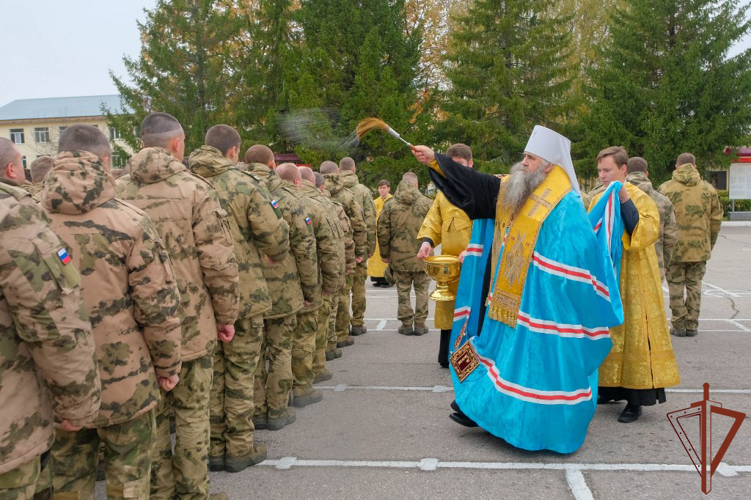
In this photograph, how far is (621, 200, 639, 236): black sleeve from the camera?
17.8 ft

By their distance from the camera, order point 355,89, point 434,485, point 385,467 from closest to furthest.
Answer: point 434,485, point 385,467, point 355,89

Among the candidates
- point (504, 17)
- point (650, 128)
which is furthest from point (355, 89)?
point (650, 128)

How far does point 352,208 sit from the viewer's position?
27.6 ft

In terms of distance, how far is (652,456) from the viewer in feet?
15.3

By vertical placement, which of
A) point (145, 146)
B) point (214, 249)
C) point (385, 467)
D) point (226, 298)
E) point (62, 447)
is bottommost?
point (385, 467)

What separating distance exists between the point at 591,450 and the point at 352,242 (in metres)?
4.03

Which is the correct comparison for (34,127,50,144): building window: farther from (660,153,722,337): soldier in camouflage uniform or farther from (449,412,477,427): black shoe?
(449,412,477,427): black shoe

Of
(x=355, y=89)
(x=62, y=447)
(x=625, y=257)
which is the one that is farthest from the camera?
(x=355, y=89)

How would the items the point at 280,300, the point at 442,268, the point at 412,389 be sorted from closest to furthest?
the point at 280,300 < the point at 442,268 < the point at 412,389

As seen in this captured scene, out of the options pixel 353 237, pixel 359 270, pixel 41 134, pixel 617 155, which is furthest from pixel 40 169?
pixel 41 134

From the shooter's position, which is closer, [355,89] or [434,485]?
[434,485]

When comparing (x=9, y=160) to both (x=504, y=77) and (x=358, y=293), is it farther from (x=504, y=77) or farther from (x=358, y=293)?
(x=504, y=77)

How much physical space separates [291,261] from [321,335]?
1.54m

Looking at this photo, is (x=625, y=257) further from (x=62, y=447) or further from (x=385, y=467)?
(x=62, y=447)
